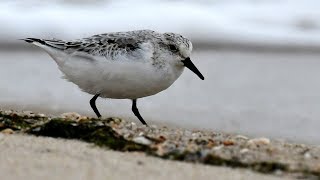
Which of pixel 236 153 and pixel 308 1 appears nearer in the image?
pixel 236 153

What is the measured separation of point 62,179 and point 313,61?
730 cm

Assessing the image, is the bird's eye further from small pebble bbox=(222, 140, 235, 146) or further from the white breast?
small pebble bbox=(222, 140, 235, 146)

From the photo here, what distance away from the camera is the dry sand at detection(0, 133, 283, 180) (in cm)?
379

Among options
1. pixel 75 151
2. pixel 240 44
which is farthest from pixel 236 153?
A: pixel 240 44

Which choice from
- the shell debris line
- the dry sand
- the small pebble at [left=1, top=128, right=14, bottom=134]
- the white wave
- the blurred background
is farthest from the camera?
the white wave

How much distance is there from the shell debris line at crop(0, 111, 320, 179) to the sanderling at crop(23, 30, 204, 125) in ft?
1.96

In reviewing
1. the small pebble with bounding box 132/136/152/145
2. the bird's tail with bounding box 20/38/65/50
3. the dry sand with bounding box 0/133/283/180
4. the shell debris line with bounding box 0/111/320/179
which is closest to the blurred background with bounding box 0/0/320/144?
the bird's tail with bounding box 20/38/65/50

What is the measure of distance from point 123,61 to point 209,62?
15.2ft

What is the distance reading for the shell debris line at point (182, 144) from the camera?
411 cm

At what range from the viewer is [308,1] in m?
13.6

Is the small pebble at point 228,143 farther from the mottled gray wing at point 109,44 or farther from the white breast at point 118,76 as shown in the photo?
the mottled gray wing at point 109,44

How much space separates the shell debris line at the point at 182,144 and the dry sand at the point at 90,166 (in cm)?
12

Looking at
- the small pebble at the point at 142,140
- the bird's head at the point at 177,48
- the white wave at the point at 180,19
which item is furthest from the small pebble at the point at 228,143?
the white wave at the point at 180,19

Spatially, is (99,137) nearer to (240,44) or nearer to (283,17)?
(240,44)
